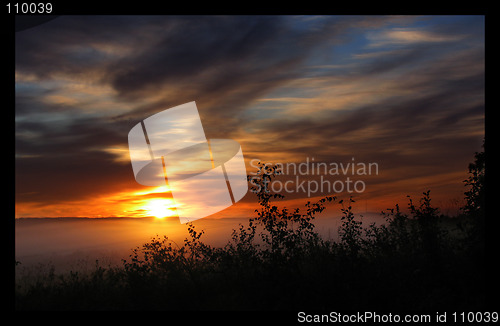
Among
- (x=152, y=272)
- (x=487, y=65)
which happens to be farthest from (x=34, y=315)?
(x=487, y=65)

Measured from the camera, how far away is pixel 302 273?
9.55 metres

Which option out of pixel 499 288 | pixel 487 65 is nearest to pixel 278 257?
pixel 499 288

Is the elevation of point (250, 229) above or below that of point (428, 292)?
above

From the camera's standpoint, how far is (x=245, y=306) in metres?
8.57

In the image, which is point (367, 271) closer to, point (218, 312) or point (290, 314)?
point (290, 314)

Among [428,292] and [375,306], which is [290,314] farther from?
[428,292]

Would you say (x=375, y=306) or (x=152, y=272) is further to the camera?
(x=152, y=272)

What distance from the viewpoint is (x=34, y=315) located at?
26.6ft

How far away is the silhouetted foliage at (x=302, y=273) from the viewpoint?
8.75m

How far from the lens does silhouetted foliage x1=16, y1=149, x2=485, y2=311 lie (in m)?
8.75
